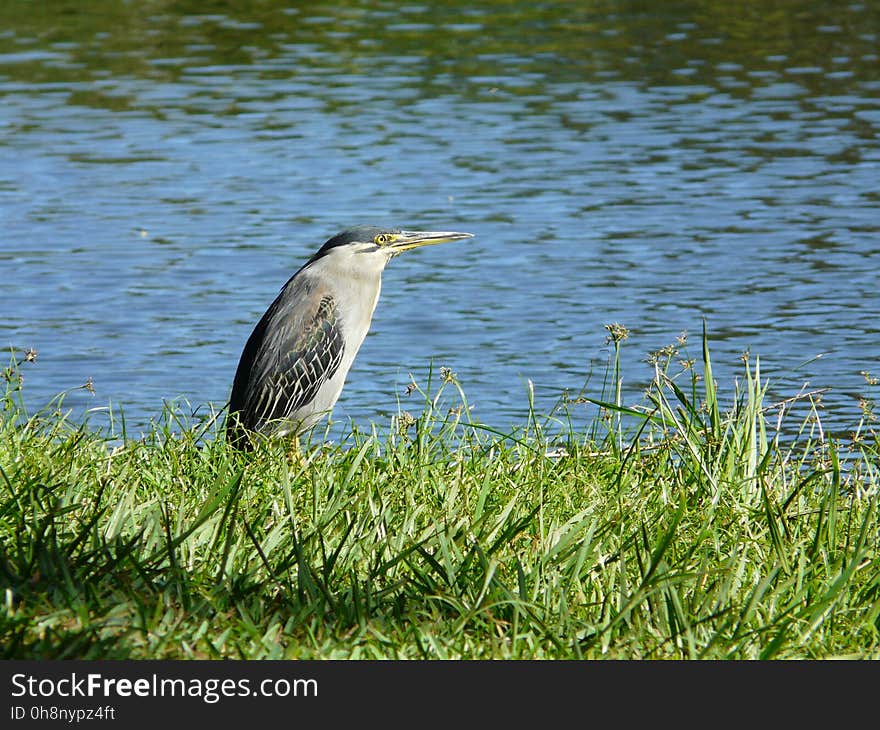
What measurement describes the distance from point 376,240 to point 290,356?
28.1 inches

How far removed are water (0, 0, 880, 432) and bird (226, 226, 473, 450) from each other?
308 millimetres

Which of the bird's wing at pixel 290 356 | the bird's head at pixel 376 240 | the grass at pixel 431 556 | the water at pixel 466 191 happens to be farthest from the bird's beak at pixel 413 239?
the grass at pixel 431 556

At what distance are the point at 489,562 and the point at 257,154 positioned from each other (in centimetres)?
1322

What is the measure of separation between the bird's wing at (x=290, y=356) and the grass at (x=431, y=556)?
4.16 ft

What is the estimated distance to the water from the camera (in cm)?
1059

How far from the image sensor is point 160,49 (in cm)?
2434

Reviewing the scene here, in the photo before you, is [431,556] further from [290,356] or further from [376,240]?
[376,240]

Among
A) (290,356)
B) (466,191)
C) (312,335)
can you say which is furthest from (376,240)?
(466,191)

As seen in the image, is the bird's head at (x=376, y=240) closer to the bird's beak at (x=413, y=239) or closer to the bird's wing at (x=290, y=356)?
the bird's beak at (x=413, y=239)

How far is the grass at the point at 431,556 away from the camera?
13.9 ft

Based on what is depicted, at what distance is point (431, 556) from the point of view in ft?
15.2

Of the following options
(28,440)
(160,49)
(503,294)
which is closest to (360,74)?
(160,49)

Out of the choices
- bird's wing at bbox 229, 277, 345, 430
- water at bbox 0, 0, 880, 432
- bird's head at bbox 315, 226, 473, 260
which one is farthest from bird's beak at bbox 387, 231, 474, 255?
water at bbox 0, 0, 880, 432

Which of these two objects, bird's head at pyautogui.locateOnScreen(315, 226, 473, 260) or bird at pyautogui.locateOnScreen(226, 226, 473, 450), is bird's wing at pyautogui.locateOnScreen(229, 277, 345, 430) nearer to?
bird at pyautogui.locateOnScreen(226, 226, 473, 450)
